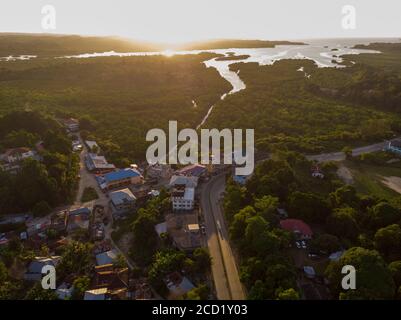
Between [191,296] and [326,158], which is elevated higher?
[326,158]

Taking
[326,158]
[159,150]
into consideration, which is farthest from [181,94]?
[326,158]

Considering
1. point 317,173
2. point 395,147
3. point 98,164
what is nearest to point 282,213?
point 317,173

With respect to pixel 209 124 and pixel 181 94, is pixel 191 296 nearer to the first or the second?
pixel 209 124

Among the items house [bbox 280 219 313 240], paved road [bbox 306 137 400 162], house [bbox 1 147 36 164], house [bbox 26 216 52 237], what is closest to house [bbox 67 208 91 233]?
house [bbox 26 216 52 237]

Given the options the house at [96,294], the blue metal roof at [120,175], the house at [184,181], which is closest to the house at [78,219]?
the blue metal roof at [120,175]

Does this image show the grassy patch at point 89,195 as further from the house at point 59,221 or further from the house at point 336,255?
the house at point 336,255

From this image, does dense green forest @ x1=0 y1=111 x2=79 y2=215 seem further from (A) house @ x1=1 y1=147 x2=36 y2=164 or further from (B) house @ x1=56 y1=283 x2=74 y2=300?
(B) house @ x1=56 y1=283 x2=74 y2=300

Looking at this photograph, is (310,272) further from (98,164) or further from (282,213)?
(98,164)
